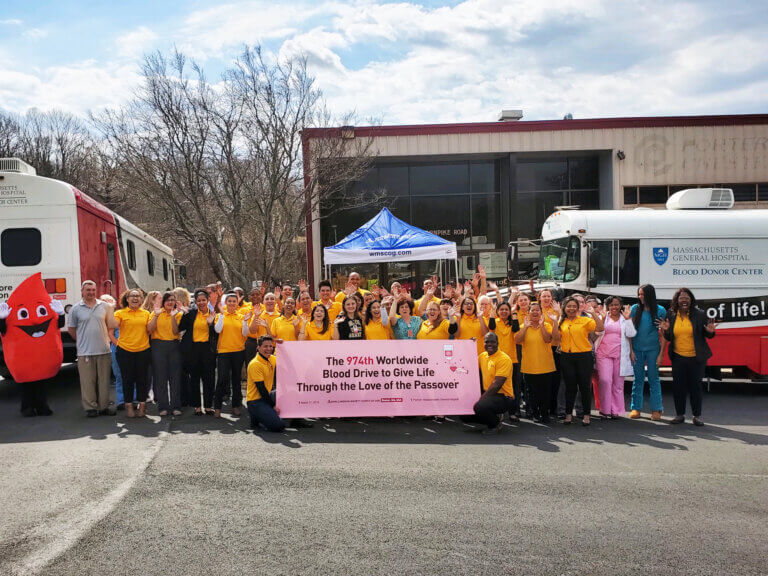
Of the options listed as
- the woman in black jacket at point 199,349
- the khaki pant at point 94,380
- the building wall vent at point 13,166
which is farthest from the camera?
the building wall vent at point 13,166

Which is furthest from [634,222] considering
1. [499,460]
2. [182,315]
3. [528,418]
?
[182,315]

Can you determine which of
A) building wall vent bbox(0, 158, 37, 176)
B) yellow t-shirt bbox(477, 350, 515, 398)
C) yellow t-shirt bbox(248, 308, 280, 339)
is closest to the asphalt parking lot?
yellow t-shirt bbox(477, 350, 515, 398)

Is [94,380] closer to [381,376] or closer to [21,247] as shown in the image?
[21,247]

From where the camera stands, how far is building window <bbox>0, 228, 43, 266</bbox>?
9.99 metres

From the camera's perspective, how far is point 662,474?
19.5 ft

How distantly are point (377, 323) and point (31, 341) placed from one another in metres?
4.71

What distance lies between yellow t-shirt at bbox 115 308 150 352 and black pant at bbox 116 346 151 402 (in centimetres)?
7

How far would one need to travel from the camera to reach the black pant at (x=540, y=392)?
318 inches

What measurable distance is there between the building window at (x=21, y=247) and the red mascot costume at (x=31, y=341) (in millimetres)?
1363

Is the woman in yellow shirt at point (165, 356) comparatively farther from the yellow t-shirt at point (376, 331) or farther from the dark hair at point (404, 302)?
the dark hair at point (404, 302)

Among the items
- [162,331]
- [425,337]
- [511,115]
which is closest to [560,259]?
Answer: [425,337]

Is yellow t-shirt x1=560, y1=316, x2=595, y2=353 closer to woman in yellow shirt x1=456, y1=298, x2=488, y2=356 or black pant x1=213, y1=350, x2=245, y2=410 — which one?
woman in yellow shirt x1=456, y1=298, x2=488, y2=356

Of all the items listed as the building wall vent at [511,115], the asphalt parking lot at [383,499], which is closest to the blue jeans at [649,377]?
the asphalt parking lot at [383,499]

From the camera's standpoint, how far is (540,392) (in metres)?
8.15
